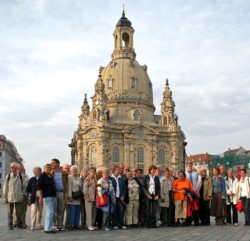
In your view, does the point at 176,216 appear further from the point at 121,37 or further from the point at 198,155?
the point at 198,155

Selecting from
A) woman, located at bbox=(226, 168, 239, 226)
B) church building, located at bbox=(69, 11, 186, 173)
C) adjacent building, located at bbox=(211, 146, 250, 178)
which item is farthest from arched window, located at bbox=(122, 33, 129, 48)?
woman, located at bbox=(226, 168, 239, 226)

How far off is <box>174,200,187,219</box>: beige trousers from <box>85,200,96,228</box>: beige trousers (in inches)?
110

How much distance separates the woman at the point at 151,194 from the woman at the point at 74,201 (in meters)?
2.23

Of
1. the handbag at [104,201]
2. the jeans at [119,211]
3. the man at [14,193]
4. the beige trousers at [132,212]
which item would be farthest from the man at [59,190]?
the beige trousers at [132,212]

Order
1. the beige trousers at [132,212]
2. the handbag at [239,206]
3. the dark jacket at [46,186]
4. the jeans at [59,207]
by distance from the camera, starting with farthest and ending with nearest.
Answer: the handbag at [239,206] → the beige trousers at [132,212] → the jeans at [59,207] → the dark jacket at [46,186]

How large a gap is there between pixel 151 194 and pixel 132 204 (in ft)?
2.43

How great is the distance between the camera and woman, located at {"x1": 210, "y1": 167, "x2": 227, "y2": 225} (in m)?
14.1

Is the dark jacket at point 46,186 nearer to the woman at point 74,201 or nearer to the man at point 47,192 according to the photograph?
the man at point 47,192

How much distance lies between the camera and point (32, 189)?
13680 millimetres

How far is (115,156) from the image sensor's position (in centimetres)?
6950

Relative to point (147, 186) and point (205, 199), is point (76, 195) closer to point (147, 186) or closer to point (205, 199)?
point (147, 186)

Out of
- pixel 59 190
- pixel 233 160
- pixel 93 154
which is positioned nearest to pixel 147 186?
pixel 59 190

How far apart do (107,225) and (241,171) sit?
5274mm

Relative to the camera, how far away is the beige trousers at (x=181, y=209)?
13578 mm
